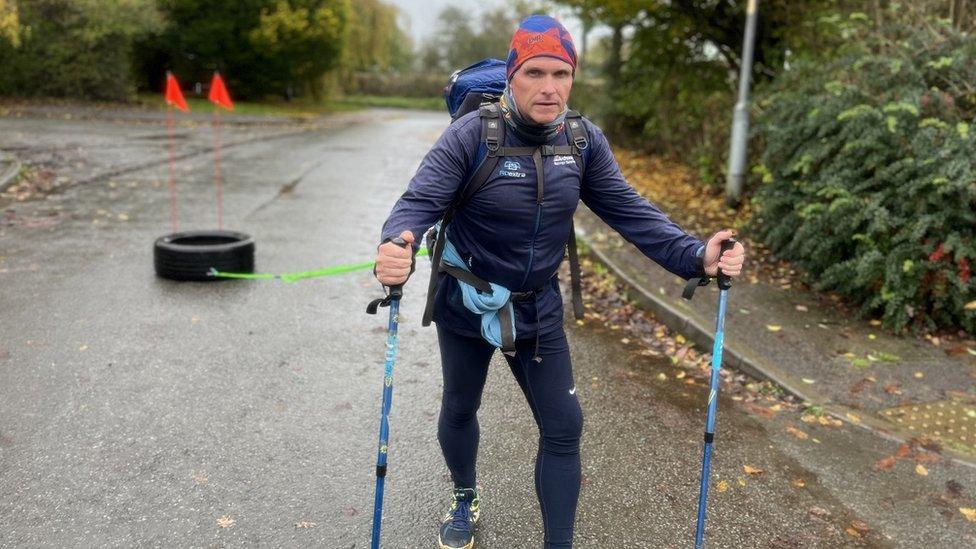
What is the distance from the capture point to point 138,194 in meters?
11.7

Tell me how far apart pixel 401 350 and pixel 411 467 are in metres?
1.84

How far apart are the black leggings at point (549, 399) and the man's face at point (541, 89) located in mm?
845

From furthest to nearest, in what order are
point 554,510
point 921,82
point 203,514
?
point 921,82
point 203,514
point 554,510

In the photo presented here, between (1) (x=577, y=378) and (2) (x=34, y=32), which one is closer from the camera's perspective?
(1) (x=577, y=378)

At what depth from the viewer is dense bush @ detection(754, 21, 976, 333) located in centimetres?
614

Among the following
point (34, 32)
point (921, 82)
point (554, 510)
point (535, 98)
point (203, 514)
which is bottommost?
point (203, 514)

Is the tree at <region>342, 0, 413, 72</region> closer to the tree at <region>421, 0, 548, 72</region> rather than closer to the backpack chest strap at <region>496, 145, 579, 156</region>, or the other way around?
the tree at <region>421, 0, 548, 72</region>

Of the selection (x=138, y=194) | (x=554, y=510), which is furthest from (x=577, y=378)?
(x=138, y=194)

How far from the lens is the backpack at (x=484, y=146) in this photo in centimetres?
283

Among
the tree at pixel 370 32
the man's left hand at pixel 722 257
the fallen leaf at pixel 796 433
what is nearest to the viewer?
the man's left hand at pixel 722 257

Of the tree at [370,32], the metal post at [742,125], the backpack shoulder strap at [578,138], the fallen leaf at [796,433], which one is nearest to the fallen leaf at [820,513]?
the fallen leaf at [796,433]

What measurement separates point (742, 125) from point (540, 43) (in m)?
8.27

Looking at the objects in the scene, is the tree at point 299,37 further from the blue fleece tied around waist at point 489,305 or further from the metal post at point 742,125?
the blue fleece tied around waist at point 489,305

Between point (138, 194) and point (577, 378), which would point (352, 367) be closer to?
point (577, 378)
